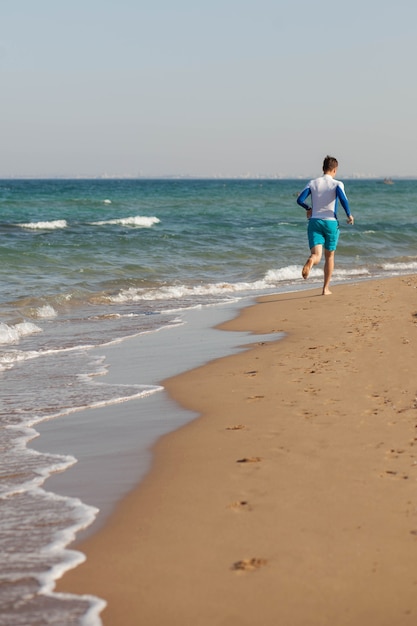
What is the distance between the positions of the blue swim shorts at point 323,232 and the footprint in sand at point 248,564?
26.6ft

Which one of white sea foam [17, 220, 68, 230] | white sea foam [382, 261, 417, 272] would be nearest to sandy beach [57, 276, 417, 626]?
white sea foam [382, 261, 417, 272]

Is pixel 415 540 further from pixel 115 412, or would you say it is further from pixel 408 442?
pixel 115 412

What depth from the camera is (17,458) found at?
5.02 meters

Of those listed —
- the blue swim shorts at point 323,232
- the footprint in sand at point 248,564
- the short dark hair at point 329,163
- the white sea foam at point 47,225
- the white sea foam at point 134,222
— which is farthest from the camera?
the white sea foam at point 134,222

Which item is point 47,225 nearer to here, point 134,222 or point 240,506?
point 134,222

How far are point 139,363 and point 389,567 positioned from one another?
16.1ft

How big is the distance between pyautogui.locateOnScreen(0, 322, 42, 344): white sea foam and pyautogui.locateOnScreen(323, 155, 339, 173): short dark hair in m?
3.90

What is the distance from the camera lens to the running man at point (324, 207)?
10.9m

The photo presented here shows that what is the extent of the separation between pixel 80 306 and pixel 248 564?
988 cm

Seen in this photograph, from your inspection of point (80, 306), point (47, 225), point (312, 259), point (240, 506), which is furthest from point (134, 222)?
point (240, 506)

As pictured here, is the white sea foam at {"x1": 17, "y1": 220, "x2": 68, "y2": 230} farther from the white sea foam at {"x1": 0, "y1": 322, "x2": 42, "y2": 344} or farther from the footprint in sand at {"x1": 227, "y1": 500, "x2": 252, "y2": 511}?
the footprint in sand at {"x1": 227, "y1": 500, "x2": 252, "y2": 511}

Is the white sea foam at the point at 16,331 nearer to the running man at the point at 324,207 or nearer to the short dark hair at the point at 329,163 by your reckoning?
the running man at the point at 324,207

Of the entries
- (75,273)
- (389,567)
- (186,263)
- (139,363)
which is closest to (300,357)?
(139,363)

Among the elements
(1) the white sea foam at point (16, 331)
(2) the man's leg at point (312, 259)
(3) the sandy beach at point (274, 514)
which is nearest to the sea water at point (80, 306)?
(1) the white sea foam at point (16, 331)
